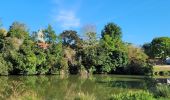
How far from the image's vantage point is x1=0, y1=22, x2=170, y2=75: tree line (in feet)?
189

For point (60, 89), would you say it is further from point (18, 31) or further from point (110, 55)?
point (110, 55)

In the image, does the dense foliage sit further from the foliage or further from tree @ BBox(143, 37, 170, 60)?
the foliage

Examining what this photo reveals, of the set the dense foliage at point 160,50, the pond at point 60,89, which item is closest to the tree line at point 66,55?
the dense foliage at point 160,50

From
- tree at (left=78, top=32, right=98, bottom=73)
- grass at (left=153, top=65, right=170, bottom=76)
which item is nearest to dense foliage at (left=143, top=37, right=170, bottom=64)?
grass at (left=153, top=65, right=170, bottom=76)

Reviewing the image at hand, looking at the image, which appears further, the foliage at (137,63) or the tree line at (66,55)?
the foliage at (137,63)

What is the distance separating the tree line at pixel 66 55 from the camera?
57.5m

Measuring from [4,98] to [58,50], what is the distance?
42.7 meters

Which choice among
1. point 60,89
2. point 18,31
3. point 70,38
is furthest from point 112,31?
point 60,89

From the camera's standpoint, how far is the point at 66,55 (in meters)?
62.5

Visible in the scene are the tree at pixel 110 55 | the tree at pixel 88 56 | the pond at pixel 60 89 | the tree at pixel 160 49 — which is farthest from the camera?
the tree at pixel 160 49

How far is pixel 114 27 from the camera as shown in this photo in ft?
253

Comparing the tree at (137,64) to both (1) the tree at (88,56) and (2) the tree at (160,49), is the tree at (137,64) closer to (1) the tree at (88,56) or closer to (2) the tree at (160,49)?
(1) the tree at (88,56)

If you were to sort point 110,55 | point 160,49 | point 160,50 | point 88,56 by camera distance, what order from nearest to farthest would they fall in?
1. point 88,56
2. point 110,55
3. point 160,50
4. point 160,49

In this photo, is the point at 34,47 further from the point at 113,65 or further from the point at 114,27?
the point at 114,27
